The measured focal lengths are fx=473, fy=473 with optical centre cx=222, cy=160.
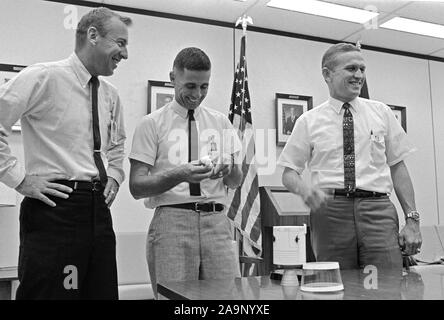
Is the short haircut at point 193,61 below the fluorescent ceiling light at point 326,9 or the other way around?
below

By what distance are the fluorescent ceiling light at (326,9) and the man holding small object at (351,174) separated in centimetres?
195

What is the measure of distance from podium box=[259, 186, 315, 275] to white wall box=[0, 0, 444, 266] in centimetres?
20

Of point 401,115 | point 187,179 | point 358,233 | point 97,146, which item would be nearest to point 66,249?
point 97,146

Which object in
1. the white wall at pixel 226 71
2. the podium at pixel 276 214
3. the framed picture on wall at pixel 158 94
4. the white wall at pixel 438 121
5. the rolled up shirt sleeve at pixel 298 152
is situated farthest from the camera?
the white wall at pixel 438 121

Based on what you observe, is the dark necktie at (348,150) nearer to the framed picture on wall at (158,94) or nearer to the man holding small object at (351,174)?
the man holding small object at (351,174)

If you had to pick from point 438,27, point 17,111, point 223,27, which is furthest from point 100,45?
point 438,27

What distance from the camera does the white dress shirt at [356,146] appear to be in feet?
6.78

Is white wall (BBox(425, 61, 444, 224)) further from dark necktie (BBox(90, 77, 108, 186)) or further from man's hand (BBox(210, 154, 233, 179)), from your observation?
dark necktie (BBox(90, 77, 108, 186))

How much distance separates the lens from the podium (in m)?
3.78

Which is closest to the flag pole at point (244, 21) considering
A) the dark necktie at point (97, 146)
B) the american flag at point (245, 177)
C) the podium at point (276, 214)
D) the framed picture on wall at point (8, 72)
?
the american flag at point (245, 177)

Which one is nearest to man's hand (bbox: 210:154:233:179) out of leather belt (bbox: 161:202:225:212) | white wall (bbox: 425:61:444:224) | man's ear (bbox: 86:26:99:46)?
leather belt (bbox: 161:202:225:212)

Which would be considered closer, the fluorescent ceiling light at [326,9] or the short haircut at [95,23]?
the short haircut at [95,23]

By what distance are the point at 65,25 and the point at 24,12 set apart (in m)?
0.31

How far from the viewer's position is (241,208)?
11.8 feet
